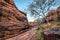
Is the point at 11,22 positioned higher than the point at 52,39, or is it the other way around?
the point at 11,22

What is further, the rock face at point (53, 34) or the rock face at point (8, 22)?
the rock face at point (8, 22)

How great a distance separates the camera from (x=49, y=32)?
11.3m

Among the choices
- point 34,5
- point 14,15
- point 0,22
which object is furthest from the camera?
point 34,5

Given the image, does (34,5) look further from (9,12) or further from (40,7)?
(9,12)

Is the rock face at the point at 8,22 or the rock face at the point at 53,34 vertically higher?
the rock face at the point at 8,22

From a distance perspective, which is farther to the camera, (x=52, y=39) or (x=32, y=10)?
(x=32, y=10)

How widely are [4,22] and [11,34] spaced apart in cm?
194

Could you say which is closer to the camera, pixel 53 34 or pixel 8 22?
pixel 53 34

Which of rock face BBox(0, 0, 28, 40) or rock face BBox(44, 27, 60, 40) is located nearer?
rock face BBox(44, 27, 60, 40)

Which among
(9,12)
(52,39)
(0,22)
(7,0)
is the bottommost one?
(52,39)

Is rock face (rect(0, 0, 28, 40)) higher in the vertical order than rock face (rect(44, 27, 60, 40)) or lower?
higher

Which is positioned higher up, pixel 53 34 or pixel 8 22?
pixel 8 22

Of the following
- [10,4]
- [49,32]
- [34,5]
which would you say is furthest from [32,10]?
[49,32]

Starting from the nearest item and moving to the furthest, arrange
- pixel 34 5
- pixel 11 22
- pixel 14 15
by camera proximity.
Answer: pixel 11 22
pixel 14 15
pixel 34 5
